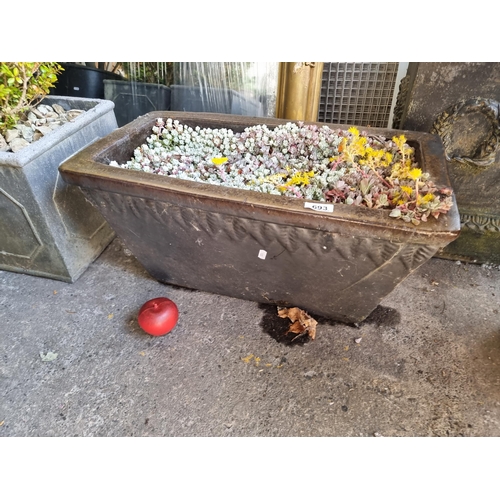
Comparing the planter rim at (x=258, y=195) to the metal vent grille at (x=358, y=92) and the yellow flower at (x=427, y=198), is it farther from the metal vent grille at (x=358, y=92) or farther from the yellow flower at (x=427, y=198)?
the metal vent grille at (x=358, y=92)

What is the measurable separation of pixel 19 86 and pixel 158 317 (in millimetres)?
1530

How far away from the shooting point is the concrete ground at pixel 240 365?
1653 mm

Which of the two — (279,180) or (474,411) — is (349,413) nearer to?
(474,411)

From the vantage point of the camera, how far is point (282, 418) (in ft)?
5.45

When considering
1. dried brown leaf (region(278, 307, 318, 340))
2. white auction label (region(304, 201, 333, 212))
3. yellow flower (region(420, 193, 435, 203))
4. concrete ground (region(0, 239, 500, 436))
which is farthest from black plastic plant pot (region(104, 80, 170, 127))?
yellow flower (region(420, 193, 435, 203))

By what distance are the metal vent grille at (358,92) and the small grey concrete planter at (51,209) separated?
1.57 m

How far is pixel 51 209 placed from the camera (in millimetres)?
2037

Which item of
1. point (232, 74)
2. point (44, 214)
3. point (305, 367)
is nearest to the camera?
point (305, 367)

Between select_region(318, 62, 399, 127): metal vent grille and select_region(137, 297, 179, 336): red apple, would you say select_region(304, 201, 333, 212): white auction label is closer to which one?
select_region(137, 297, 179, 336): red apple

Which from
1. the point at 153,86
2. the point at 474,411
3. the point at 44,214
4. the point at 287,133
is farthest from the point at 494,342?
the point at 153,86

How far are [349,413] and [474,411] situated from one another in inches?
21.0

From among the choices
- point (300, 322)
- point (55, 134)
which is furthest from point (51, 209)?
point (300, 322)

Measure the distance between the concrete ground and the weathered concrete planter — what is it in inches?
8.2

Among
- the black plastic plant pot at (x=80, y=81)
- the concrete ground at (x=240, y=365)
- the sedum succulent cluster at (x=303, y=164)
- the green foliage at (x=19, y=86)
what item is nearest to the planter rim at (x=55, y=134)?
the green foliage at (x=19, y=86)
